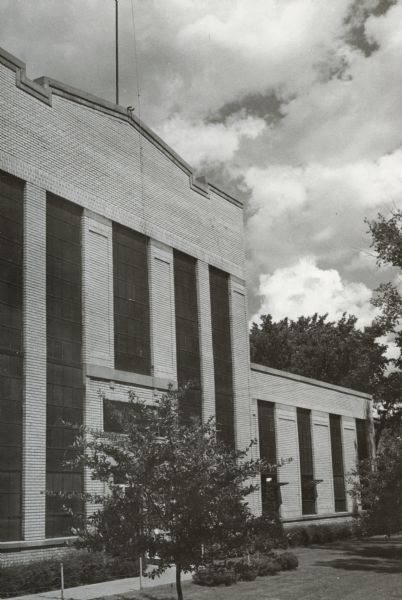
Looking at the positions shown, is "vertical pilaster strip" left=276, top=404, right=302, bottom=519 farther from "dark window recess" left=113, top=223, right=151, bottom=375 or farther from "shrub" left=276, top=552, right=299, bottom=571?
"dark window recess" left=113, top=223, right=151, bottom=375

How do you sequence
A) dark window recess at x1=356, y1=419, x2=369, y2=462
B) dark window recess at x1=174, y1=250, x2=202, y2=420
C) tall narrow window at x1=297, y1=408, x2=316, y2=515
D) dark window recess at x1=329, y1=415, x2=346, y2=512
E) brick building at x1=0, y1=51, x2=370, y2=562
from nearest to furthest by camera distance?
brick building at x1=0, y1=51, x2=370, y2=562 → dark window recess at x1=174, y1=250, x2=202, y2=420 → tall narrow window at x1=297, y1=408, x2=316, y2=515 → dark window recess at x1=329, y1=415, x2=346, y2=512 → dark window recess at x1=356, y1=419, x2=369, y2=462

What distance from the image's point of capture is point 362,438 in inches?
1815

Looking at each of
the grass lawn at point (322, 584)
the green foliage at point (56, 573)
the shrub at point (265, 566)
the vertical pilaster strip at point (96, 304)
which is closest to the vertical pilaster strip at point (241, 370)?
the grass lawn at point (322, 584)

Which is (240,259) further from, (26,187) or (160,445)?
(160,445)

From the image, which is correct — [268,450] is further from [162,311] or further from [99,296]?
[99,296]

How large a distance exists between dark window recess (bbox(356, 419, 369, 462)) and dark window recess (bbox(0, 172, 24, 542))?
94.5 feet

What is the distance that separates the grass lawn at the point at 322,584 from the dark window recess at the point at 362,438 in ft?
53.2

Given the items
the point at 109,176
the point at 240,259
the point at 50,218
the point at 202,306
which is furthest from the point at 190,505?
the point at 240,259

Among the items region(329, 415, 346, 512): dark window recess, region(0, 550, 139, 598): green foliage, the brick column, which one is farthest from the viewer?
region(329, 415, 346, 512): dark window recess

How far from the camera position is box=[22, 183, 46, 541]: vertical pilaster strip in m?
20.8

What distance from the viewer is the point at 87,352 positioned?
→ 942 inches

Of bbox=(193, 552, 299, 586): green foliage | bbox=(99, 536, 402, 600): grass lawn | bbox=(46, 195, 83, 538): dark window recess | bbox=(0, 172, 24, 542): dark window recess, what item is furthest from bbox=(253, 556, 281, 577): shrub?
bbox=(0, 172, 24, 542): dark window recess

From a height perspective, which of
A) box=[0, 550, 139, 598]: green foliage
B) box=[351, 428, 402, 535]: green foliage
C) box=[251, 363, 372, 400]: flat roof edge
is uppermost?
box=[251, 363, 372, 400]: flat roof edge

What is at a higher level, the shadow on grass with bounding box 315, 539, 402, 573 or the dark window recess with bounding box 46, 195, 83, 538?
the dark window recess with bounding box 46, 195, 83, 538
